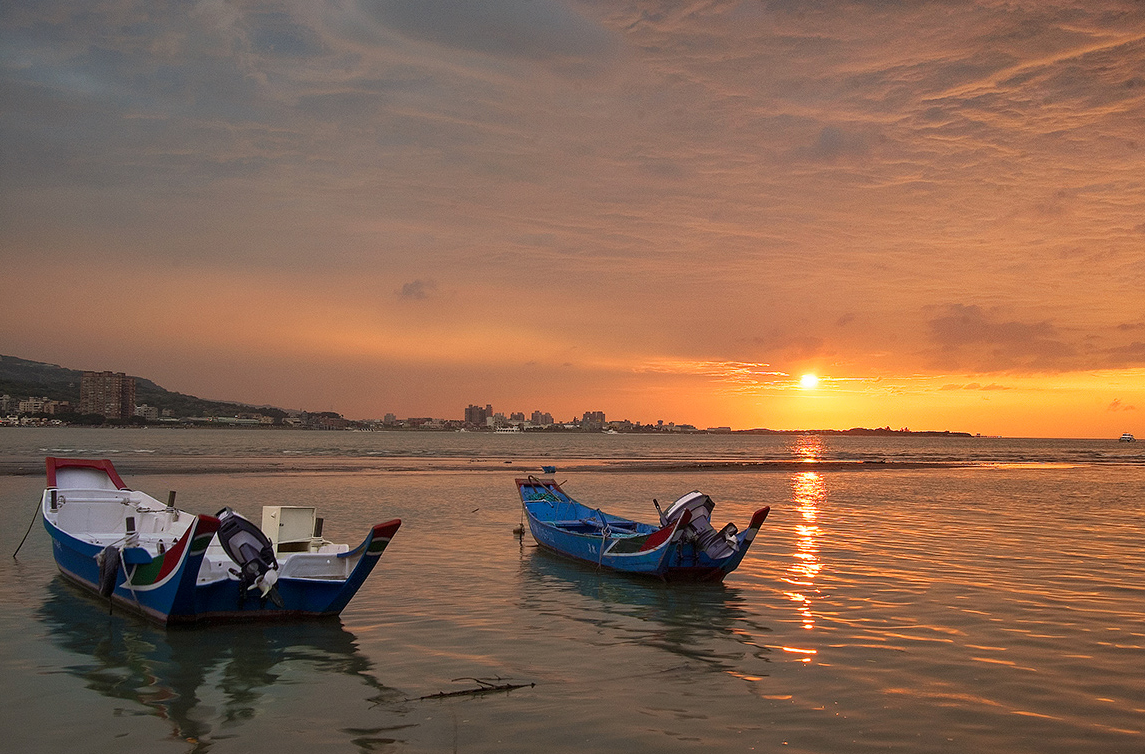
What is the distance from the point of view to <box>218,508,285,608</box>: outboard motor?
553 inches

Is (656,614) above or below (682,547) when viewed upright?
below

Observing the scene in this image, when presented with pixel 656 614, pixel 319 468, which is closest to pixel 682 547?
pixel 656 614

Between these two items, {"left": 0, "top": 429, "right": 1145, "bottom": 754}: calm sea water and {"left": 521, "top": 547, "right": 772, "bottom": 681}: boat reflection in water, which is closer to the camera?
{"left": 0, "top": 429, "right": 1145, "bottom": 754}: calm sea water

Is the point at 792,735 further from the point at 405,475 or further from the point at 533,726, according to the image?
the point at 405,475

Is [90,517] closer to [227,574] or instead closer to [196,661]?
[227,574]

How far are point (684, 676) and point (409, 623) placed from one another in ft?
18.2

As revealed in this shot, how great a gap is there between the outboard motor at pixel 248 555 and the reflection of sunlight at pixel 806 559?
9164mm

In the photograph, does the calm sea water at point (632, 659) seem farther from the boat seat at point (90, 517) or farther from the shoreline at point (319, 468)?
the shoreline at point (319, 468)

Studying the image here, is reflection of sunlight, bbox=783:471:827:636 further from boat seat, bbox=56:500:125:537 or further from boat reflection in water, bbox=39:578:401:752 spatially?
boat seat, bbox=56:500:125:537

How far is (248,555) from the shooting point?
46.4ft

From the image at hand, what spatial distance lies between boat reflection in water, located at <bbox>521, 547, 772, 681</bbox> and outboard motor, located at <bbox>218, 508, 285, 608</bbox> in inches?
199

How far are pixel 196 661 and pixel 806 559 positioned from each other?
51.3 ft

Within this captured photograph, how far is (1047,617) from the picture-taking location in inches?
582

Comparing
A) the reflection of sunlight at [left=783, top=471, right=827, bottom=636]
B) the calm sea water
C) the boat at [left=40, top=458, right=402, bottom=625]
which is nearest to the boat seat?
the calm sea water
